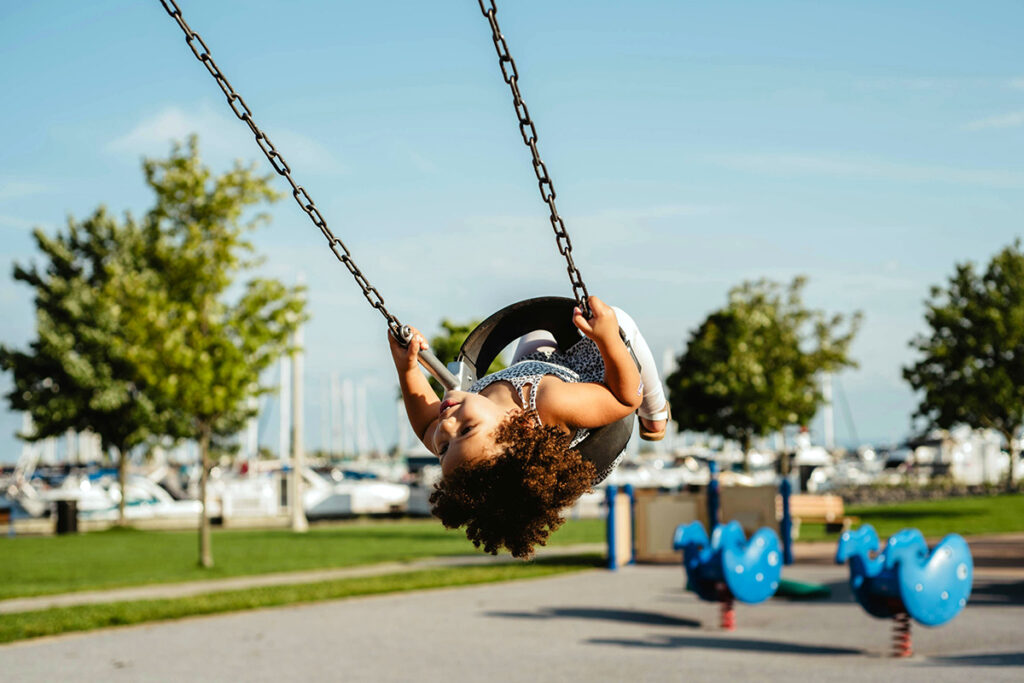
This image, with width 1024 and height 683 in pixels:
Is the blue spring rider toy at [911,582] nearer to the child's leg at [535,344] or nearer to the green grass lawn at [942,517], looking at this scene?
the child's leg at [535,344]

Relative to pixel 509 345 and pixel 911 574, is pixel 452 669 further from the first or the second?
pixel 509 345

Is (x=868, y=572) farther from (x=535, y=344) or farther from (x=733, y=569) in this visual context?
(x=535, y=344)

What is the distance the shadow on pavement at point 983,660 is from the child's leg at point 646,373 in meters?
7.30

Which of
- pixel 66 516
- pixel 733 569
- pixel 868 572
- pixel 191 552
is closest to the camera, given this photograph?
pixel 868 572

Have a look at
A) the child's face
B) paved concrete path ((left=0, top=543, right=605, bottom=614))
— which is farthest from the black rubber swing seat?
paved concrete path ((left=0, top=543, right=605, bottom=614))

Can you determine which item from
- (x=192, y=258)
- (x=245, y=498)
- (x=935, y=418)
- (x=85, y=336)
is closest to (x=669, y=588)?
(x=192, y=258)

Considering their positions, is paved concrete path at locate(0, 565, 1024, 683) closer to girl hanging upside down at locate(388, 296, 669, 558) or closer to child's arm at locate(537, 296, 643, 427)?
girl hanging upside down at locate(388, 296, 669, 558)

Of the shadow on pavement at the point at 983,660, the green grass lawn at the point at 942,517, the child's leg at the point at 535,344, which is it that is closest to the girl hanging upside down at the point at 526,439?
→ the child's leg at the point at 535,344

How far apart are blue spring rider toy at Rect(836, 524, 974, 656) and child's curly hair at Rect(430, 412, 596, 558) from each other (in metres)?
8.00

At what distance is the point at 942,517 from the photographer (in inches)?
1187

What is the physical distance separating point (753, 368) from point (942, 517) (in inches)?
315

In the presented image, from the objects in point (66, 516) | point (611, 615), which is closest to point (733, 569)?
point (611, 615)

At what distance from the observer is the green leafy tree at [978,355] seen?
99.8 ft

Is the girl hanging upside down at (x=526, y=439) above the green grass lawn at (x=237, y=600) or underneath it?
above
